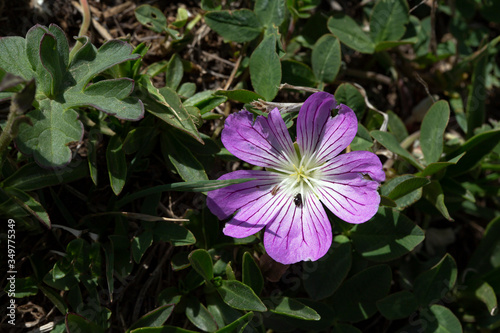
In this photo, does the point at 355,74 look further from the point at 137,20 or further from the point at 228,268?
the point at 228,268

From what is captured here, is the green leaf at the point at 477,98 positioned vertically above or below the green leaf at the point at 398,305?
above

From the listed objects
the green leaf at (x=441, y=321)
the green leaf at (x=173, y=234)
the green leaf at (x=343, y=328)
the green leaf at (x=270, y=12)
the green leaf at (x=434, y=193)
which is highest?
the green leaf at (x=270, y=12)

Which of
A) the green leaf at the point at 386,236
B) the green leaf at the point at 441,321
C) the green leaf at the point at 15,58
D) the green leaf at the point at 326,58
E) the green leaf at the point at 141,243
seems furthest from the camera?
the green leaf at the point at 326,58

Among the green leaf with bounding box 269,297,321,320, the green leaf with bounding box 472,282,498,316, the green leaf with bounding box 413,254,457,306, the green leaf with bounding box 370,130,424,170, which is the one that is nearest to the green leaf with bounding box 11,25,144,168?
the green leaf with bounding box 269,297,321,320

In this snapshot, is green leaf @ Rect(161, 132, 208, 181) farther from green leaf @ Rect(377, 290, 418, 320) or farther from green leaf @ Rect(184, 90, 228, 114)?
green leaf @ Rect(377, 290, 418, 320)

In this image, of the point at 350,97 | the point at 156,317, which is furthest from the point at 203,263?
the point at 350,97

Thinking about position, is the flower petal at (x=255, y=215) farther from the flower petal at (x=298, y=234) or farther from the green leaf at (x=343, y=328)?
the green leaf at (x=343, y=328)

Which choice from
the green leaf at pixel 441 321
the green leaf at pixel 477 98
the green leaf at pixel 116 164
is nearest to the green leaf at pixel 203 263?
the green leaf at pixel 116 164

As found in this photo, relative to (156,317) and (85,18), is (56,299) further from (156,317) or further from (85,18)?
(85,18)

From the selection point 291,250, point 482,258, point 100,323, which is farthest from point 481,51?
point 100,323
